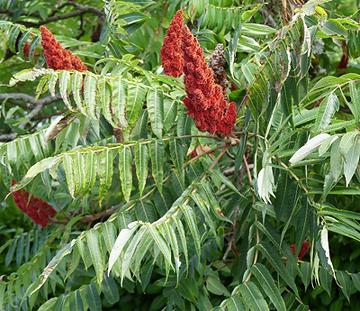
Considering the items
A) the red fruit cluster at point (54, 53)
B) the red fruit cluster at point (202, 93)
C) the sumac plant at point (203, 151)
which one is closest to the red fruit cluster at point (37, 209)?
the sumac plant at point (203, 151)

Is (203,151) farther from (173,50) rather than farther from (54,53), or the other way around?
(54,53)

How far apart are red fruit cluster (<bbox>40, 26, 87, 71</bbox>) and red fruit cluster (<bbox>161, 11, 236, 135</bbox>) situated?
0.41 metres

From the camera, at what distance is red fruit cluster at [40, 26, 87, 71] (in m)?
2.94

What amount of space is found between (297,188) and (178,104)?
53 centimetres

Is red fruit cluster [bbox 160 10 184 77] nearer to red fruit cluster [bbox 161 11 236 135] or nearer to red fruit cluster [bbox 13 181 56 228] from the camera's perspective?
red fruit cluster [bbox 161 11 236 135]

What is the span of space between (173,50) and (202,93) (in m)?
0.40

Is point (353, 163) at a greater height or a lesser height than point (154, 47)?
greater

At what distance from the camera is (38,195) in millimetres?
4441

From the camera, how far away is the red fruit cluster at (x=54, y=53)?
2938mm

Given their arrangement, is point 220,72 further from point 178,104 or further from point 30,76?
point 30,76

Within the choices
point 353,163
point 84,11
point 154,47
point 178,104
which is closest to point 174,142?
point 178,104

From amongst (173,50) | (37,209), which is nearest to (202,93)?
(173,50)

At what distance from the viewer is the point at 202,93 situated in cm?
275

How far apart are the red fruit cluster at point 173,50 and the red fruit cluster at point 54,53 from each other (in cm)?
35
